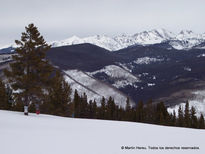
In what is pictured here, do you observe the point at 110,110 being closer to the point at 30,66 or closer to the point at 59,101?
the point at 59,101

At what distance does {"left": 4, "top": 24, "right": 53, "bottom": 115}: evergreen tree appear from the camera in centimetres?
2562

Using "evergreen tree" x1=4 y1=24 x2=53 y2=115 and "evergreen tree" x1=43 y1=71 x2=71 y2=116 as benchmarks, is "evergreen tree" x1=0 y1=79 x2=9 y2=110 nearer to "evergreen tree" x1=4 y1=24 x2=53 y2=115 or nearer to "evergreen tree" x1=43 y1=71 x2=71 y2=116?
"evergreen tree" x1=43 y1=71 x2=71 y2=116

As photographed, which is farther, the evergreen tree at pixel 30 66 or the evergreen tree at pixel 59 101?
the evergreen tree at pixel 59 101

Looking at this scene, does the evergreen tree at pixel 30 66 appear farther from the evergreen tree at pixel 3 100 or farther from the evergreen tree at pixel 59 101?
the evergreen tree at pixel 3 100

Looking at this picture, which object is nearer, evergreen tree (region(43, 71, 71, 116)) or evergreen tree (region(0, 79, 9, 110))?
evergreen tree (region(43, 71, 71, 116))

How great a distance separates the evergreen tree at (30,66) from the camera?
84.1 ft

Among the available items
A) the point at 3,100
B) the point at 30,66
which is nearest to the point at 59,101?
the point at 3,100

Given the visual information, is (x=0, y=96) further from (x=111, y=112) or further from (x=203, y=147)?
(x=203, y=147)

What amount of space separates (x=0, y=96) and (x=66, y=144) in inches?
1980

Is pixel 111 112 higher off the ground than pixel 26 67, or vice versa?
pixel 26 67

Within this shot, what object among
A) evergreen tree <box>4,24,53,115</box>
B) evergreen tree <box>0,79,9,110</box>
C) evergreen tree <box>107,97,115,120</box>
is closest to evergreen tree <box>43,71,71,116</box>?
evergreen tree <box>0,79,9,110</box>

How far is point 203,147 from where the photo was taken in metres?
13.5

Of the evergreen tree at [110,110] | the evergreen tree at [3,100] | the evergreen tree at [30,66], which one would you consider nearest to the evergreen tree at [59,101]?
the evergreen tree at [3,100]

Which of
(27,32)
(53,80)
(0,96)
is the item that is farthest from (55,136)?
(0,96)
